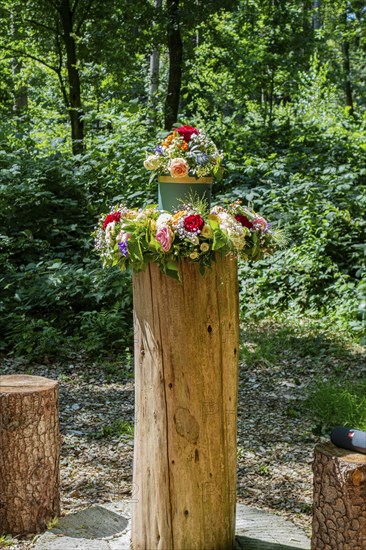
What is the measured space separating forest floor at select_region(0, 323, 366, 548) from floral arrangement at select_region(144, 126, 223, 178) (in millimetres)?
1960

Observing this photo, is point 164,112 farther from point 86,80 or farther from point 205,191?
point 205,191

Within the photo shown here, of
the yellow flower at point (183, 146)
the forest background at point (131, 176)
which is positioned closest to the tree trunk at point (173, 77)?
the forest background at point (131, 176)

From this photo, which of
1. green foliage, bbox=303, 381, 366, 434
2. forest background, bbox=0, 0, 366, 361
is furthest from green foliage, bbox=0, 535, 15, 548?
forest background, bbox=0, 0, 366, 361

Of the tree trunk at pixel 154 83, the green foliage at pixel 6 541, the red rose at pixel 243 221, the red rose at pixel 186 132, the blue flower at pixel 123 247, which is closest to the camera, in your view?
the blue flower at pixel 123 247

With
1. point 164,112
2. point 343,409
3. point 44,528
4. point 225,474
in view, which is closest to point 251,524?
point 225,474

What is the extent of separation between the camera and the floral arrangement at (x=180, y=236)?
285cm

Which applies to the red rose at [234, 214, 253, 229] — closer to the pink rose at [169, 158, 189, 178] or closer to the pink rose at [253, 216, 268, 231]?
the pink rose at [253, 216, 268, 231]

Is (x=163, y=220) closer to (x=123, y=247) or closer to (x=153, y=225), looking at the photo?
(x=153, y=225)

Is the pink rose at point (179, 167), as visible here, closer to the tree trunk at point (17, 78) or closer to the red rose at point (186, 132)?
the red rose at point (186, 132)

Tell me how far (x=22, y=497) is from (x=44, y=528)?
20cm

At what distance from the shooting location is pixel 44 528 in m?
3.66

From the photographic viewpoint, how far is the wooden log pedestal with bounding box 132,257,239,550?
9.73ft

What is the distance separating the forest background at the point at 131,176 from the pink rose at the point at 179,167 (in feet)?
12.2

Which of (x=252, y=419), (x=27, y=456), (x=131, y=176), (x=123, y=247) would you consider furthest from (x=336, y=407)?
(x=131, y=176)
